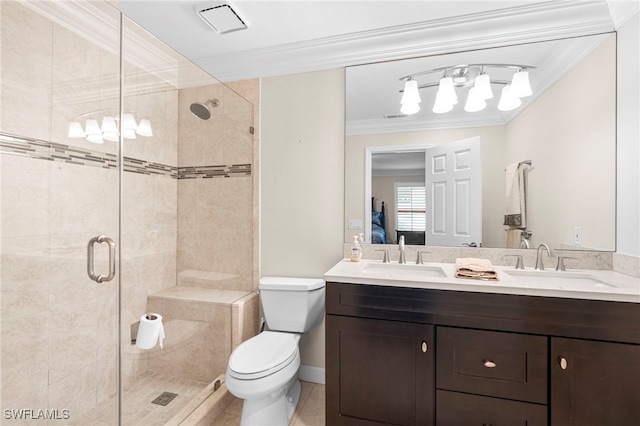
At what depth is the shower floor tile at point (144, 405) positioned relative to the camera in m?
1.50

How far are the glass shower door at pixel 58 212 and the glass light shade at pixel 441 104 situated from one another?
1.90 metres

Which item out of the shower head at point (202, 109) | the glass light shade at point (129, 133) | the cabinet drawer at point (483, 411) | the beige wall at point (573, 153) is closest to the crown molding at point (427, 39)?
the beige wall at point (573, 153)

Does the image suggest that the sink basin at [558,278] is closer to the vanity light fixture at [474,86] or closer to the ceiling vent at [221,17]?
the vanity light fixture at [474,86]

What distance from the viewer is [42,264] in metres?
1.38

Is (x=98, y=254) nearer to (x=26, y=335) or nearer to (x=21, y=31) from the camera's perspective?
(x=26, y=335)

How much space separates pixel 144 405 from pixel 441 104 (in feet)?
8.25

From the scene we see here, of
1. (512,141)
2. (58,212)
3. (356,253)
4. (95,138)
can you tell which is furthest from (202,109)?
(512,141)

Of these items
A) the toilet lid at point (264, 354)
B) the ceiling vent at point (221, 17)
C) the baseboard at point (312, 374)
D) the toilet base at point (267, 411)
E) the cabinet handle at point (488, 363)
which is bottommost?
the baseboard at point (312, 374)


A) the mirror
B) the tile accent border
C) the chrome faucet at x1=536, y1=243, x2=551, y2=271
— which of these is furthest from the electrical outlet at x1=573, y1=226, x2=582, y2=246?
the tile accent border

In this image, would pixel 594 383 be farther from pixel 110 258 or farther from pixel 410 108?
pixel 110 258

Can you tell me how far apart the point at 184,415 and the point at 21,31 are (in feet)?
6.76

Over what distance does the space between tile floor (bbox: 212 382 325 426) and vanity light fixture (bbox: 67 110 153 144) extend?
1727mm

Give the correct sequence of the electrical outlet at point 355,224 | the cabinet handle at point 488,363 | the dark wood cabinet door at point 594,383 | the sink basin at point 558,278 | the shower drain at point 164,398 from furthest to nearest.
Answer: the electrical outlet at point 355,224
the shower drain at point 164,398
the sink basin at point 558,278
the cabinet handle at point 488,363
the dark wood cabinet door at point 594,383

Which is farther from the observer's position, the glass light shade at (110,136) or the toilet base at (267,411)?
the toilet base at (267,411)
